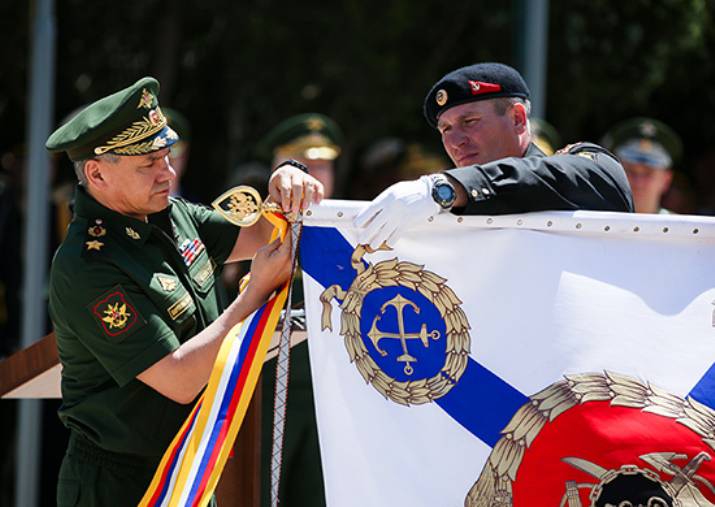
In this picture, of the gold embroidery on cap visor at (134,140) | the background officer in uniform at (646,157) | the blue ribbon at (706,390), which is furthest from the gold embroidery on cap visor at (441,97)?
the background officer in uniform at (646,157)

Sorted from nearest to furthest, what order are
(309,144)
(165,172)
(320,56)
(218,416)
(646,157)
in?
(218,416) → (165,172) → (309,144) → (646,157) → (320,56)

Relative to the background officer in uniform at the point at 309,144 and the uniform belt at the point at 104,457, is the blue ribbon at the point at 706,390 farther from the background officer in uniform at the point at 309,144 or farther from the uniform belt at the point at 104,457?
the background officer in uniform at the point at 309,144

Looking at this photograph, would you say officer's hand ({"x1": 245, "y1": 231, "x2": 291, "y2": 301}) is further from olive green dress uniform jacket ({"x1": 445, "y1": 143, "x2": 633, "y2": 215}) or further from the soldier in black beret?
olive green dress uniform jacket ({"x1": 445, "y1": 143, "x2": 633, "y2": 215})

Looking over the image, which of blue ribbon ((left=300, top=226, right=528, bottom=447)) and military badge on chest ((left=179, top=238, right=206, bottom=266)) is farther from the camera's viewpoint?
military badge on chest ((left=179, top=238, right=206, bottom=266))

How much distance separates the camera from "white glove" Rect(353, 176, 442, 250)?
9.42 ft

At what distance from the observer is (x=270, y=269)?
3062mm

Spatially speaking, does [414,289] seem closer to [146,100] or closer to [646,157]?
[146,100]

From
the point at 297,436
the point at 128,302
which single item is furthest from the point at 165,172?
the point at 297,436

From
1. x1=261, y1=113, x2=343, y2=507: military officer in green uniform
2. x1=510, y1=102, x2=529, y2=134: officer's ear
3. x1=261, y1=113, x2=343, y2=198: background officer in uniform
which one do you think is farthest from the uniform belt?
x1=261, y1=113, x2=343, y2=198: background officer in uniform

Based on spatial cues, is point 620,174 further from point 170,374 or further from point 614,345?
point 170,374

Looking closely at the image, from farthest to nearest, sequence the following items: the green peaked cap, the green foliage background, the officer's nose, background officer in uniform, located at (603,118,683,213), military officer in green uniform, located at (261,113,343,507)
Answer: the green foliage background → background officer in uniform, located at (603,118,683,213) → military officer in green uniform, located at (261,113,343,507) → the officer's nose → the green peaked cap

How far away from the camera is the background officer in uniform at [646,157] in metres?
6.26

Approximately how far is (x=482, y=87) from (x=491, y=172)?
0.59 metres

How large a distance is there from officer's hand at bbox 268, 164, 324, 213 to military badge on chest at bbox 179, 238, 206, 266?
444 millimetres
